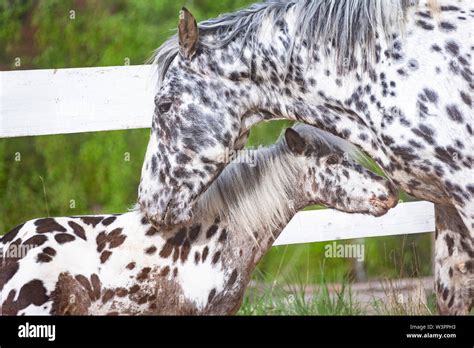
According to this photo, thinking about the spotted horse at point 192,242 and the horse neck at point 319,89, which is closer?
the horse neck at point 319,89

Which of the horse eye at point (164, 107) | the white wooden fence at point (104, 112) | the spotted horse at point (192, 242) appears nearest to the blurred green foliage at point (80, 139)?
the white wooden fence at point (104, 112)

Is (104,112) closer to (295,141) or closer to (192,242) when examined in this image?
(192,242)

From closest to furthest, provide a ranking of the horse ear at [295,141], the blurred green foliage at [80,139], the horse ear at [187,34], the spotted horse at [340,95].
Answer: the spotted horse at [340,95], the horse ear at [187,34], the horse ear at [295,141], the blurred green foliage at [80,139]

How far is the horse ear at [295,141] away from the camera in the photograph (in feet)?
9.60

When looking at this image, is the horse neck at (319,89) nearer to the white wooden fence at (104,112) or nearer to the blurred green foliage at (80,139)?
the blurred green foliage at (80,139)

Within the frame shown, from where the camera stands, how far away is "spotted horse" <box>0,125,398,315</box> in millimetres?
2857

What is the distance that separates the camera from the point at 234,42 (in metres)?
2.85

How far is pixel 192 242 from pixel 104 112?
73 cm

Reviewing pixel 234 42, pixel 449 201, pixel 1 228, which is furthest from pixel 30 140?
pixel 449 201

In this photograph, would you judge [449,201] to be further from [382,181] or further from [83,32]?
[83,32]

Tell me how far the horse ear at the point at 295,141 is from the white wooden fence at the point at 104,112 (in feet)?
1.73

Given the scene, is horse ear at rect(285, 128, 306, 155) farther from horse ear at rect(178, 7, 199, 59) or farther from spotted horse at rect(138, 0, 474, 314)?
horse ear at rect(178, 7, 199, 59)

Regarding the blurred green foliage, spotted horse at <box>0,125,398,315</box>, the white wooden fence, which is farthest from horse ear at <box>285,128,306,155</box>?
the white wooden fence
